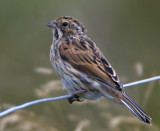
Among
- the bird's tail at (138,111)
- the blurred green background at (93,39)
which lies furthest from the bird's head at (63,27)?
the bird's tail at (138,111)

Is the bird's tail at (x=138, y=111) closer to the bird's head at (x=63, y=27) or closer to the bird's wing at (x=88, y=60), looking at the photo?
the bird's wing at (x=88, y=60)

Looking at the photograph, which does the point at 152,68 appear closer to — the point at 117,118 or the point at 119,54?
the point at 119,54

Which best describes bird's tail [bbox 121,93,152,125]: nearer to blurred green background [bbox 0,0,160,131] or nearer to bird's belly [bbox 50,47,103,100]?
bird's belly [bbox 50,47,103,100]

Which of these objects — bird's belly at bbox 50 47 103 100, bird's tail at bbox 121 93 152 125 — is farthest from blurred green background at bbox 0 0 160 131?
bird's tail at bbox 121 93 152 125

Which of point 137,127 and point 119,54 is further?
point 119,54

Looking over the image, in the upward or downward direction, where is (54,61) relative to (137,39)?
upward

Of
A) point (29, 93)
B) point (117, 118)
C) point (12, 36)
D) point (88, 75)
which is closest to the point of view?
point (88, 75)

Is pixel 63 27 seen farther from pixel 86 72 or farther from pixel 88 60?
pixel 86 72

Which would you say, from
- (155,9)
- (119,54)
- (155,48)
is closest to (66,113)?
(119,54)
